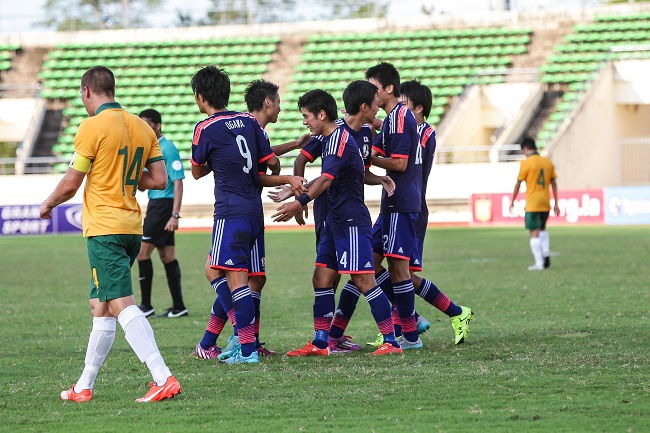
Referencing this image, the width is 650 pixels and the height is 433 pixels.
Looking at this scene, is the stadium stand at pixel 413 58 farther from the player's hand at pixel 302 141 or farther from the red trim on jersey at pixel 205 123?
the red trim on jersey at pixel 205 123

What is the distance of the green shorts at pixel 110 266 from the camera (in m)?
6.08

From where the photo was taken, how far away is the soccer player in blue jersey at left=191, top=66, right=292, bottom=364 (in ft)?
24.4

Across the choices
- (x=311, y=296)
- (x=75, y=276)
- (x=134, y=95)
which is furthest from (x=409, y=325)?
(x=134, y=95)

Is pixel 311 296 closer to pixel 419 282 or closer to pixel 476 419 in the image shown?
pixel 419 282

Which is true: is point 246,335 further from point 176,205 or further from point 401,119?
point 176,205

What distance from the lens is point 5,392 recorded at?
6531 mm

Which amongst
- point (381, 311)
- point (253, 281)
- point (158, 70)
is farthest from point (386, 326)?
point (158, 70)

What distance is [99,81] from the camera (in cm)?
620

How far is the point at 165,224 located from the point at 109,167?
4.93m

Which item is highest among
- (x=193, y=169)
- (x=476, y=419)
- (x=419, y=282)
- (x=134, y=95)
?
(x=134, y=95)

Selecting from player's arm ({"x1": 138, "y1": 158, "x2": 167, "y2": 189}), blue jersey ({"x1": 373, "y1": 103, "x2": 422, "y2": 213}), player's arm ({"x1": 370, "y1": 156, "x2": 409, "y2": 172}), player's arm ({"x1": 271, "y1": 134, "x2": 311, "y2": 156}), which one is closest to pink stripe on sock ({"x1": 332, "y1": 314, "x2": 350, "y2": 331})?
blue jersey ({"x1": 373, "y1": 103, "x2": 422, "y2": 213})

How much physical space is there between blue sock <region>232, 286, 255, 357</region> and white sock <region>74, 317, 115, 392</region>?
4.76 ft

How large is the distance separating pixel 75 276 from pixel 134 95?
914 inches

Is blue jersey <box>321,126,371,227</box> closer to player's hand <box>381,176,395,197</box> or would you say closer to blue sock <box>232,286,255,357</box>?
player's hand <box>381,176,395,197</box>
